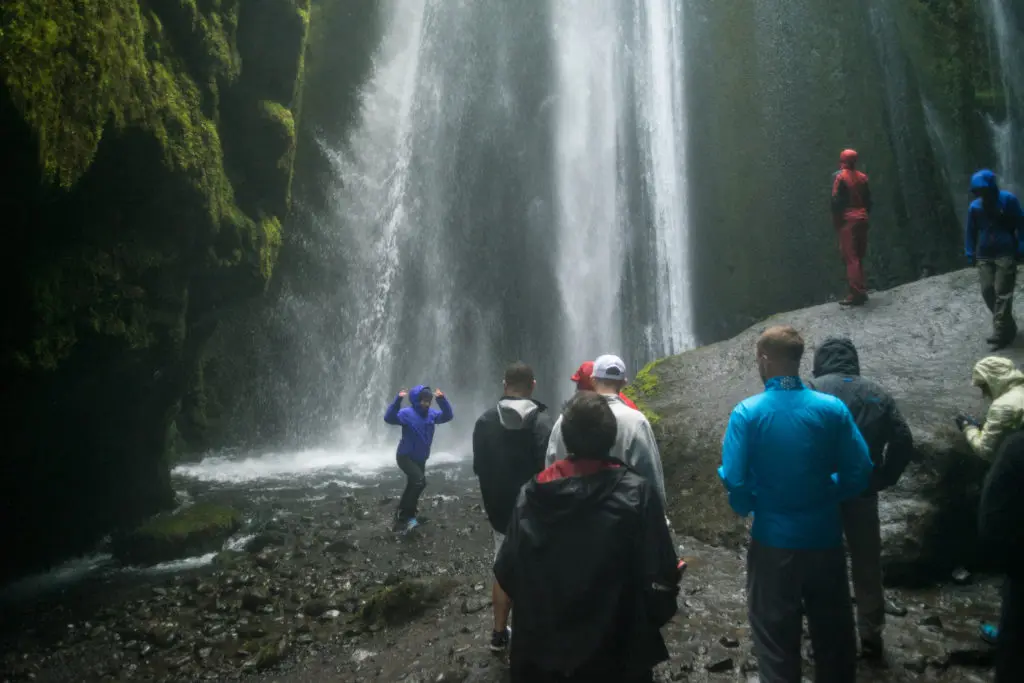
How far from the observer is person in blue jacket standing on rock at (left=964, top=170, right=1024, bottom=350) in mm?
6758

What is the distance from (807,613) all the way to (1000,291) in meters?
5.79

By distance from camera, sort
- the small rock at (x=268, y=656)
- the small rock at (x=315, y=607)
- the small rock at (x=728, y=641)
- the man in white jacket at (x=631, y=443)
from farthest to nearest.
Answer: the small rock at (x=315, y=607) → the small rock at (x=268, y=656) → the small rock at (x=728, y=641) → the man in white jacket at (x=631, y=443)

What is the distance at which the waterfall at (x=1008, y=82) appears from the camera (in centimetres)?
1628

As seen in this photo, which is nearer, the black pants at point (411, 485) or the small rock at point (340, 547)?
the small rock at point (340, 547)

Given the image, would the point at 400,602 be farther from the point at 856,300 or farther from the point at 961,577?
the point at 856,300

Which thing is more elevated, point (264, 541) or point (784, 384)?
point (784, 384)

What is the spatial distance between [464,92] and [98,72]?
55.5ft

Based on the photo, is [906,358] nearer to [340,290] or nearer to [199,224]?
[199,224]

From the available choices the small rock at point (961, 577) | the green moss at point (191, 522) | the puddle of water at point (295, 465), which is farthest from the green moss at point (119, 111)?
the small rock at point (961, 577)

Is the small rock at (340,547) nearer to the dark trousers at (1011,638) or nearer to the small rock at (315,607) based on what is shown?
the small rock at (315,607)

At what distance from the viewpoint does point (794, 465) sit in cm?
286

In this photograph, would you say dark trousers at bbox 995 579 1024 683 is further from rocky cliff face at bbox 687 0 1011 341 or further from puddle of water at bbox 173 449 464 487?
rocky cliff face at bbox 687 0 1011 341

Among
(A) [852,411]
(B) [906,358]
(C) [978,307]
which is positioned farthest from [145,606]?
(C) [978,307]

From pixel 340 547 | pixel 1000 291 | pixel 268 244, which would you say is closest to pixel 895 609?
pixel 1000 291
